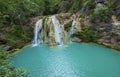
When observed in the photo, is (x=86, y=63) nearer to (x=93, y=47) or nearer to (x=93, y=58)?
(x=93, y=58)

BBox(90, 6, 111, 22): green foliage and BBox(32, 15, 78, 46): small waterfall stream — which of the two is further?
BBox(32, 15, 78, 46): small waterfall stream

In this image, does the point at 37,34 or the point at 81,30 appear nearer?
the point at 81,30

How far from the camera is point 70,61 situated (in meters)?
15.9

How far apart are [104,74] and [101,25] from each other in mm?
9237

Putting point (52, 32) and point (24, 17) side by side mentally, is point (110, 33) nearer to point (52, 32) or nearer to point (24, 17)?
point (52, 32)

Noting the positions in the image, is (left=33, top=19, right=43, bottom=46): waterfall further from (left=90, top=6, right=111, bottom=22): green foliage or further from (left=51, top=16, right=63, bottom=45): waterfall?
(left=90, top=6, right=111, bottom=22): green foliage

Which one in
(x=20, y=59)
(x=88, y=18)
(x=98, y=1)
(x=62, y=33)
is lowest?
(x=20, y=59)

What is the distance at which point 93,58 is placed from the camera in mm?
16594

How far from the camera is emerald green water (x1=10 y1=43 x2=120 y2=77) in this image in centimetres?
1320

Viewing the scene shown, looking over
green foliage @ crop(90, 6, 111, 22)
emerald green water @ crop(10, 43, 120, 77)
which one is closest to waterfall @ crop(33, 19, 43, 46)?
emerald green water @ crop(10, 43, 120, 77)

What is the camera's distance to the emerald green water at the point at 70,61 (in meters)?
13.2

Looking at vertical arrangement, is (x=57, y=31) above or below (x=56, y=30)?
below

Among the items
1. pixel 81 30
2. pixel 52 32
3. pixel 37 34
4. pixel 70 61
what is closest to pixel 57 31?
pixel 52 32

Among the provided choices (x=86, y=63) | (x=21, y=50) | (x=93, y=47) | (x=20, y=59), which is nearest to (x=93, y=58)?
(x=86, y=63)
